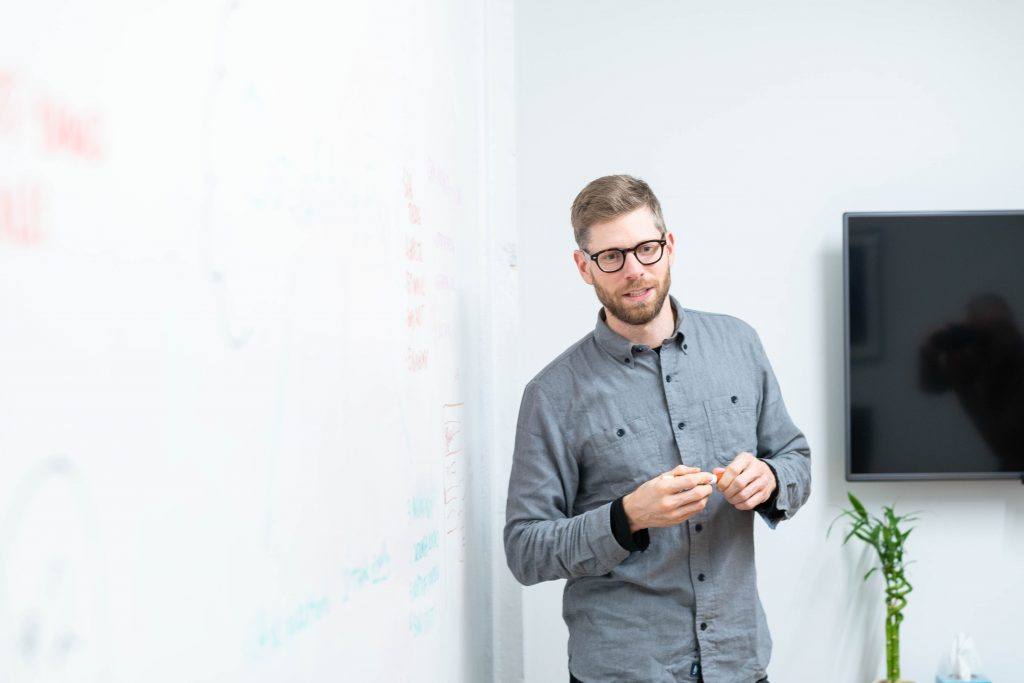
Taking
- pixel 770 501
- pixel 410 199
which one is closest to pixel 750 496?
pixel 770 501

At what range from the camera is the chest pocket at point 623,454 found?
1679mm

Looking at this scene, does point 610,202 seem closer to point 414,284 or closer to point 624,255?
point 624,255

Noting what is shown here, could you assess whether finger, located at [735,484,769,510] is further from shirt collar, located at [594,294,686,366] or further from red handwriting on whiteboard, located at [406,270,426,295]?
red handwriting on whiteboard, located at [406,270,426,295]

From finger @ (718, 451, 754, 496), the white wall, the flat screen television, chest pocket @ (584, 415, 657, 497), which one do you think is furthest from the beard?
the flat screen television

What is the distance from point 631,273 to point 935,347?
4.61 feet

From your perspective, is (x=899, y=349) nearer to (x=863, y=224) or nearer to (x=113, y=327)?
(x=863, y=224)

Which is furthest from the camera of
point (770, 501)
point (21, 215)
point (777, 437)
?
point (777, 437)

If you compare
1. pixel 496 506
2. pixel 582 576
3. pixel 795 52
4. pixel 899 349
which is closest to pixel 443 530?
pixel 582 576

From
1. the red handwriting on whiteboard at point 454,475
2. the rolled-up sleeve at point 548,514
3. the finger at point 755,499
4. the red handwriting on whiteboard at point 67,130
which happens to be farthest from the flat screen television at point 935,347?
the red handwriting on whiteboard at point 67,130

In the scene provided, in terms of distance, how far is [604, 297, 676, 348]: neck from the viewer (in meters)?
1.74

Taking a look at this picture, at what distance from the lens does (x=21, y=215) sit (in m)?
0.51

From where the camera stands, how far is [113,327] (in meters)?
0.59

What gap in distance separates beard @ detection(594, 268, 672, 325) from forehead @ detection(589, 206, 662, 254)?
0.07 m

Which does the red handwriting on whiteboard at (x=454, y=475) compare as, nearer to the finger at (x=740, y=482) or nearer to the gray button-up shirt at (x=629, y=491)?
the gray button-up shirt at (x=629, y=491)
